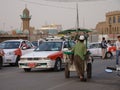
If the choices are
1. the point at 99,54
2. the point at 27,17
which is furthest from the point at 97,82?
the point at 27,17

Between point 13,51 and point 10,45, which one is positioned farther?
point 10,45

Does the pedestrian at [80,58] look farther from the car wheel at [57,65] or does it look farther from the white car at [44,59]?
the car wheel at [57,65]

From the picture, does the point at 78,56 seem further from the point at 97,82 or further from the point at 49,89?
the point at 49,89

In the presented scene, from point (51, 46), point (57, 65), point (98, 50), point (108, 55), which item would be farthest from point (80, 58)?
point (108, 55)

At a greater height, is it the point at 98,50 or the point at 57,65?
the point at 98,50

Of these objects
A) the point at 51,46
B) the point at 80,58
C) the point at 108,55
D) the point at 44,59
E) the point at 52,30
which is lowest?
the point at 108,55

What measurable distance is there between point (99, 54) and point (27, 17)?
81.1 meters

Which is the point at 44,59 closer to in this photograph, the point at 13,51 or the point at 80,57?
the point at 80,57

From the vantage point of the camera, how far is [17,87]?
39.6 ft

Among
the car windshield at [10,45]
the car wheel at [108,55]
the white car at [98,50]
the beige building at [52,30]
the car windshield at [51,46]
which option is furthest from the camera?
the beige building at [52,30]

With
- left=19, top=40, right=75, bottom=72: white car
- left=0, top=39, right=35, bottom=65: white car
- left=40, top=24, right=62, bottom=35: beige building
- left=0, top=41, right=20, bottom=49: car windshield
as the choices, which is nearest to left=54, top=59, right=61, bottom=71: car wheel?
left=19, top=40, right=75, bottom=72: white car

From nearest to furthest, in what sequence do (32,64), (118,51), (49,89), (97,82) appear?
(49,89) → (97,82) → (32,64) → (118,51)

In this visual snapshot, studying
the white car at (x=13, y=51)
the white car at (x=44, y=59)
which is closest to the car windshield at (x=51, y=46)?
the white car at (x=44, y=59)

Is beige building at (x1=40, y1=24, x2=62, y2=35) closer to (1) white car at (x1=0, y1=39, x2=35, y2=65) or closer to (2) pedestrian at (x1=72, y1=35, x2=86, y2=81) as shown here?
(1) white car at (x1=0, y1=39, x2=35, y2=65)
